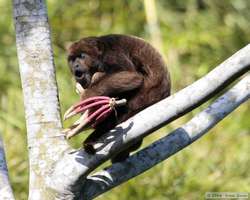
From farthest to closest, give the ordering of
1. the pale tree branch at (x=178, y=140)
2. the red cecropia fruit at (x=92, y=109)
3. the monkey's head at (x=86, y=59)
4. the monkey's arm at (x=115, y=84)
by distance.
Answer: the monkey's head at (x=86, y=59)
the monkey's arm at (x=115, y=84)
the pale tree branch at (x=178, y=140)
the red cecropia fruit at (x=92, y=109)

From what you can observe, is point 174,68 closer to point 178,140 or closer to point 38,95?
point 178,140

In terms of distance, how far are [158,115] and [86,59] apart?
4.00 feet

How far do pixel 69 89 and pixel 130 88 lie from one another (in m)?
4.10

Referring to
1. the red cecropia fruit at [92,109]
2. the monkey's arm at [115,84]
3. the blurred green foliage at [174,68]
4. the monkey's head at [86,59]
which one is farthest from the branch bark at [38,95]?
the blurred green foliage at [174,68]

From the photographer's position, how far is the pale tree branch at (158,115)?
344cm

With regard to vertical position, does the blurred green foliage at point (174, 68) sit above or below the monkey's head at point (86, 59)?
below

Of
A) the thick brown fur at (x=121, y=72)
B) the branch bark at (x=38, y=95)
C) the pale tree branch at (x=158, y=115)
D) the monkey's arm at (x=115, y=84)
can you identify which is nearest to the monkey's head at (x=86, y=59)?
the thick brown fur at (x=121, y=72)

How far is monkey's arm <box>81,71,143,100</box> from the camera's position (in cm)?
405

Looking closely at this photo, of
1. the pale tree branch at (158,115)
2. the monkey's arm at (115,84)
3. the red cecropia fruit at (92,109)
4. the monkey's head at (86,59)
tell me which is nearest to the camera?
the pale tree branch at (158,115)

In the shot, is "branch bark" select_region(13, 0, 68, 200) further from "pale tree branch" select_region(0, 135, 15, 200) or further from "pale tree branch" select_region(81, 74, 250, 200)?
"pale tree branch" select_region(81, 74, 250, 200)

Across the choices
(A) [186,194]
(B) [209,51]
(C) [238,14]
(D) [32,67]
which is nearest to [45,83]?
(D) [32,67]

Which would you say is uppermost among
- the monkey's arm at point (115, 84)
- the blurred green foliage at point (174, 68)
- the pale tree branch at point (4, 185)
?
the monkey's arm at point (115, 84)

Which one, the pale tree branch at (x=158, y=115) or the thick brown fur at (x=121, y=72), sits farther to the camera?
the thick brown fur at (x=121, y=72)

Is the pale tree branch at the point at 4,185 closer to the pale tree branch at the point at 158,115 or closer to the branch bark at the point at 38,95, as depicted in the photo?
the branch bark at the point at 38,95
